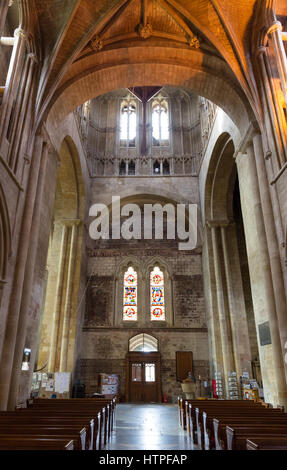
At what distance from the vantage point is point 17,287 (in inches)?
299

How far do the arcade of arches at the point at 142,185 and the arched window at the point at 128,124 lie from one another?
75 mm

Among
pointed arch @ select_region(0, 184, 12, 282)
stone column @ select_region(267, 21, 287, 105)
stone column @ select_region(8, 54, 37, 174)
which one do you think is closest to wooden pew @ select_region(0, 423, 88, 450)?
pointed arch @ select_region(0, 184, 12, 282)

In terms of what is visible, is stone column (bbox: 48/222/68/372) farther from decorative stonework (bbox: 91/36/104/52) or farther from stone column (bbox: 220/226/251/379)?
decorative stonework (bbox: 91/36/104/52)

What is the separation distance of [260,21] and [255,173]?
4387 millimetres

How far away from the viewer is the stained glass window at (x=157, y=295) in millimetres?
17719

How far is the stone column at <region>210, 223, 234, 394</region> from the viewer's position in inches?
554

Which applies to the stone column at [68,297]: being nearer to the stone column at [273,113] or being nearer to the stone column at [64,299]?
the stone column at [64,299]

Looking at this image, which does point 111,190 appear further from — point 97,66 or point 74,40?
point 74,40

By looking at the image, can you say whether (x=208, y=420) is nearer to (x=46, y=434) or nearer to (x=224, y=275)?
(x=46, y=434)

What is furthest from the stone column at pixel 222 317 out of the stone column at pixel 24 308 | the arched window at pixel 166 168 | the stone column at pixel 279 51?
the stone column at pixel 24 308

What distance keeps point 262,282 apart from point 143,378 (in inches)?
400

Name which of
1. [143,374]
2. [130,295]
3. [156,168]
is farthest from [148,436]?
[156,168]

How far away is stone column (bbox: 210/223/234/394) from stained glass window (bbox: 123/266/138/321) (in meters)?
4.92

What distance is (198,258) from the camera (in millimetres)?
18734
